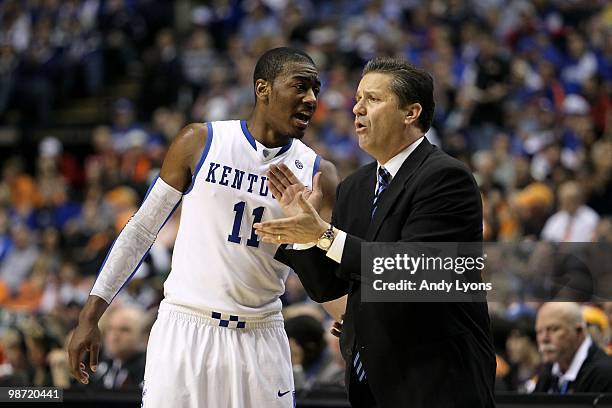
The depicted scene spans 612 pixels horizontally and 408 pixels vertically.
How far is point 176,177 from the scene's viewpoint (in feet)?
16.5

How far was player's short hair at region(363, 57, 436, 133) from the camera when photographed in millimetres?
4305

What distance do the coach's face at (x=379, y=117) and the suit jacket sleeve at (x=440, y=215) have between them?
0.88 feet

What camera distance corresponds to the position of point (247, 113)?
14641mm

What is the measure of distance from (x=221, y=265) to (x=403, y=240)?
1.17 metres

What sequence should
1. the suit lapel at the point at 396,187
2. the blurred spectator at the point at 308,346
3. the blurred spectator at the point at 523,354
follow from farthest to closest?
1. the blurred spectator at the point at 523,354
2. the blurred spectator at the point at 308,346
3. the suit lapel at the point at 396,187

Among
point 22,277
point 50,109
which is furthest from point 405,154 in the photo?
point 50,109

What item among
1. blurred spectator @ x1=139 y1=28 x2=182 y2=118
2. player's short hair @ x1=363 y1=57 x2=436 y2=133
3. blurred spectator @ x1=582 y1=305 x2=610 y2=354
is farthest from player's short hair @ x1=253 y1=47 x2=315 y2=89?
blurred spectator @ x1=139 y1=28 x2=182 y2=118

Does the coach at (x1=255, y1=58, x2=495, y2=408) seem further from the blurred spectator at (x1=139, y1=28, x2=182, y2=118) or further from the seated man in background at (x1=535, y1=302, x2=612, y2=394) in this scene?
the blurred spectator at (x1=139, y1=28, x2=182, y2=118)

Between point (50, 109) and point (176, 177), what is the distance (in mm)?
14046

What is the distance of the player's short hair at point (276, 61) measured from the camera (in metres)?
5.13

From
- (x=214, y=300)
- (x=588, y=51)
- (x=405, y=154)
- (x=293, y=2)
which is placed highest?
(x=293, y=2)

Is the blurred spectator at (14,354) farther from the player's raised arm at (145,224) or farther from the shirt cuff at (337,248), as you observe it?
the shirt cuff at (337,248)

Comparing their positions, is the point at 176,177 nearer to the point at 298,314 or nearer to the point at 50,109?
the point at 298,314

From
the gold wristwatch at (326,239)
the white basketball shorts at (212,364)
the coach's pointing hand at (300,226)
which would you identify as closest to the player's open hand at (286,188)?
the coach's pointing hand at (300,226)
